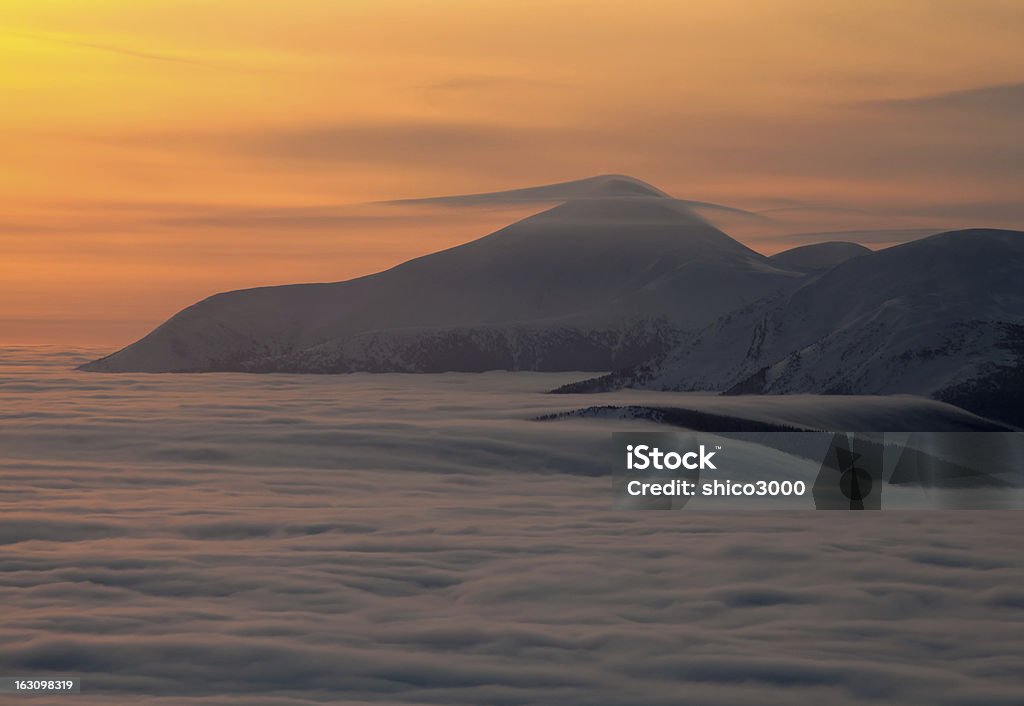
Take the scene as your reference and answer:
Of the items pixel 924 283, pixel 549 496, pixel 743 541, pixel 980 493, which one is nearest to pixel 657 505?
pixel 549 496

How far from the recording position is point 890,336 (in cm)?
11162

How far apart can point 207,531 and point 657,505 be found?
15.9 metres

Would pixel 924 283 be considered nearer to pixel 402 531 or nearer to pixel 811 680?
pixel 402 531

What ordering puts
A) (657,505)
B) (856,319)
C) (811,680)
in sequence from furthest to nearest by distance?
1. (856,319)
2. (657,505)
3. (811,680)

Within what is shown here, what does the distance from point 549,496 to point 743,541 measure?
1256 cm

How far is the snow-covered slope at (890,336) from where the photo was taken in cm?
10125

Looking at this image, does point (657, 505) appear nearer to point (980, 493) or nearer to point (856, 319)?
point (980, 493)

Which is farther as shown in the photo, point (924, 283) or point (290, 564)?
point (924, 283)

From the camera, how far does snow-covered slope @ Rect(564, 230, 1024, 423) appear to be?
101 m

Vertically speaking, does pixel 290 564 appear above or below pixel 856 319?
below

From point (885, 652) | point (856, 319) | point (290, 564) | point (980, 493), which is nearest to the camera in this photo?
point (885, 652)

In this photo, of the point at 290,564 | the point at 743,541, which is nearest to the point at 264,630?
the point at 290,564

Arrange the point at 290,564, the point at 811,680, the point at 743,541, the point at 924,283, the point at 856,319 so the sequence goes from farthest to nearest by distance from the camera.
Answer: the point at 924,283, the point at 856,319, the point at 743,541, the point at 290,564, the point at 811,680

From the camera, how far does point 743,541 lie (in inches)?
1372
